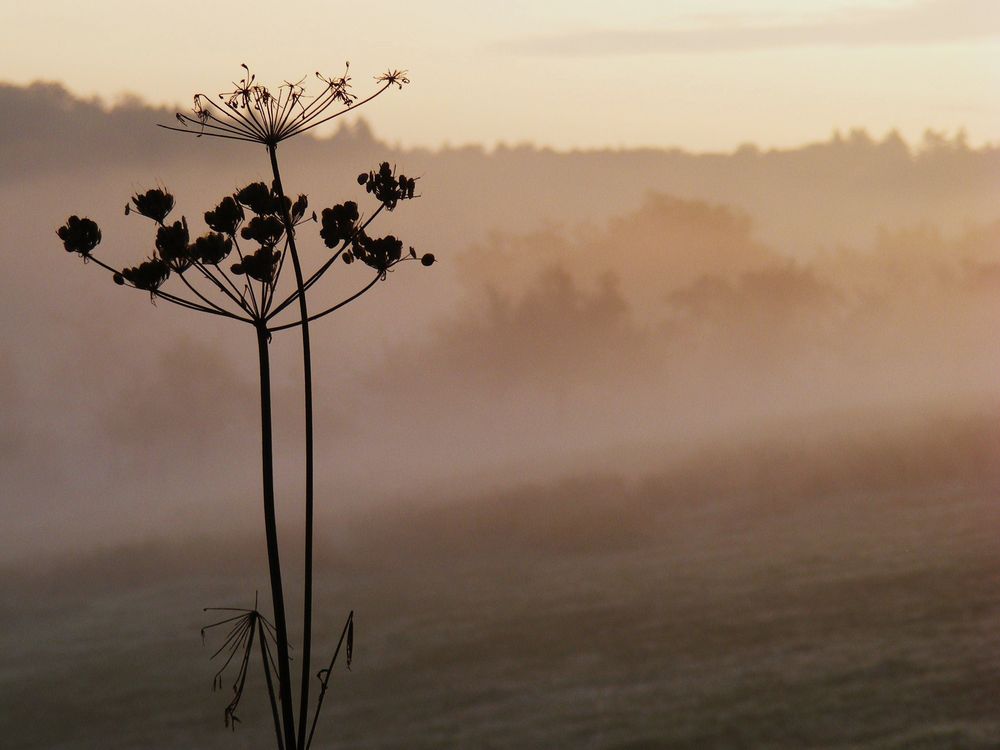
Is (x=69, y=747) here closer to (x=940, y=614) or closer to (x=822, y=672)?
(x=822, y=672)

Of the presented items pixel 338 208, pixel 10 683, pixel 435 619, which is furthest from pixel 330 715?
pixel 338 208

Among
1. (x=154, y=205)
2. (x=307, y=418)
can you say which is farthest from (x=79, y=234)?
(x=307, y=418)

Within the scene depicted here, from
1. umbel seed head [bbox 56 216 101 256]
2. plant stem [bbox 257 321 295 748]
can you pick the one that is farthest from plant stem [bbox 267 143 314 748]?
umbel seed head [bbox 56 216 101 256]

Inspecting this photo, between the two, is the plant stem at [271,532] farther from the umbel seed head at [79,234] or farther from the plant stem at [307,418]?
the umbel seed head at [79,234]

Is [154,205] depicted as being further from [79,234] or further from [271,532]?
[271,532]

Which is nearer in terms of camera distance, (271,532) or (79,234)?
(271,532)

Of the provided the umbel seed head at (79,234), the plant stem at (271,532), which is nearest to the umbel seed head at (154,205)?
the umbel seed head at (79,234)

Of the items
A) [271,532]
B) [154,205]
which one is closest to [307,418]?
[271,532]

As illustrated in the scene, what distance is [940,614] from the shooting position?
3177 inches

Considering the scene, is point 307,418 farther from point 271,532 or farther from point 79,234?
point 79,234

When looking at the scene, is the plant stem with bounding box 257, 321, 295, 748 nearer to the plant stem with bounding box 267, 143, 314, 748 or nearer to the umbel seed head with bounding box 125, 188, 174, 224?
the plant stem with bounding box 267, 143, 314, 748

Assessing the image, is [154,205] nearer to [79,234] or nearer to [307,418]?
[79,234]

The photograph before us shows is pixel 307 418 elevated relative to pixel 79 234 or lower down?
lower down

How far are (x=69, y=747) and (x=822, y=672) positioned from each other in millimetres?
51018
